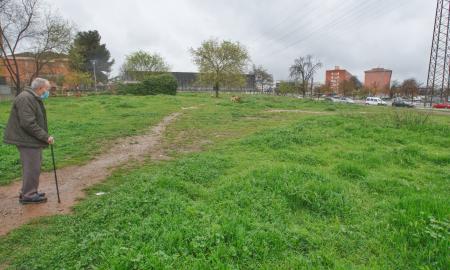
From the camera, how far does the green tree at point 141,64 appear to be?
6625 centimetres

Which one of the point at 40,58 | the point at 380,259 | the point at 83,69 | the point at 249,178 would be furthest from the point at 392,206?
the point at 83,69

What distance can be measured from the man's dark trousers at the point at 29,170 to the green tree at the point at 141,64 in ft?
211

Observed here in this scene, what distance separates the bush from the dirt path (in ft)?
109

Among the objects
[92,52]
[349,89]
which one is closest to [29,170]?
[92,52]

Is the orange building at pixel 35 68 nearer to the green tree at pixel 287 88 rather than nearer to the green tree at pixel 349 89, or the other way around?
the green tree at pixel 287 88

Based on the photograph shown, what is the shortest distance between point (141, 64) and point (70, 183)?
6538cm

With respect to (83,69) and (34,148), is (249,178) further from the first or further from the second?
(83,69)

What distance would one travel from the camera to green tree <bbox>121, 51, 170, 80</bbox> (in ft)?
217

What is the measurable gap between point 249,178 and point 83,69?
58579 millimetres

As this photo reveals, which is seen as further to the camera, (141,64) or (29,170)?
(141,64)

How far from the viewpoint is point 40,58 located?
3397 cm

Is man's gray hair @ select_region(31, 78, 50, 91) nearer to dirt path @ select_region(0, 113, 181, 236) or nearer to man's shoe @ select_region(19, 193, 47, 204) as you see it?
man's shoe @ select_region(19, 193, 47, 204)

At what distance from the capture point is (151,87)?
41812mm

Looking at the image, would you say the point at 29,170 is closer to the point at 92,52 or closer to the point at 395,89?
the point at 92,52
